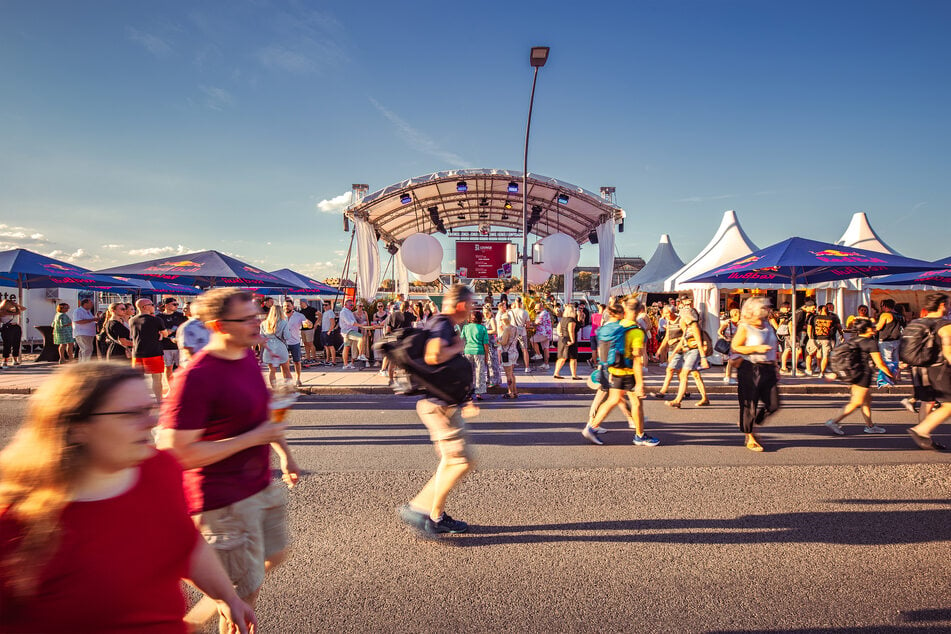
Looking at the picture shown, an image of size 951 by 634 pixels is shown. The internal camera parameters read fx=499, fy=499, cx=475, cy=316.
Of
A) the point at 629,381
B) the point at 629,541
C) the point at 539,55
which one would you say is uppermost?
the point at 539,55

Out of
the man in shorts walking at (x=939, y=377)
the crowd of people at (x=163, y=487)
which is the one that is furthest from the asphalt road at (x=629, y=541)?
the crowd of people at (x=163, y=487)

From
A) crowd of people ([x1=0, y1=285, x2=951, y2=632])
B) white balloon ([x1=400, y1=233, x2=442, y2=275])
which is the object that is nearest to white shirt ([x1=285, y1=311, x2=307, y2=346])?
crowd of people ([x1=0, y1=285, x2=951, y2=632])

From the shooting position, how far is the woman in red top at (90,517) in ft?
3.57

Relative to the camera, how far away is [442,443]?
11.3 feet

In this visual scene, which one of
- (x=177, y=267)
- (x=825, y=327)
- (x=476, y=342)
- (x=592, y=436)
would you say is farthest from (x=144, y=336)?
(x=825, y=327)

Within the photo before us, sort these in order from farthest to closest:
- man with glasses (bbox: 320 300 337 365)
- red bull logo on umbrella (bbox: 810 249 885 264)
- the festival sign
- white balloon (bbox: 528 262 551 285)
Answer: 1. the festival sign
2. white balloon (bbox: 528 262 551 285)
3. man with glasses (bbox: 320 300 337 365)
4. red bull logo on umbrella (bbox: 810 249 885 264)

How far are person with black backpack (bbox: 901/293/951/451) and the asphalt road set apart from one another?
0.34m

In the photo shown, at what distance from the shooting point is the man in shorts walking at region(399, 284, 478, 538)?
3.39 metres

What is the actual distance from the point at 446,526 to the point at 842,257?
10.5 metres

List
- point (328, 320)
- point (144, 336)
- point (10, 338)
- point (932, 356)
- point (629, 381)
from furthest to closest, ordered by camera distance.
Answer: point (328, 320) → point (10, 338) → point (144, 336) → point (629, 381) → point (932, 356)

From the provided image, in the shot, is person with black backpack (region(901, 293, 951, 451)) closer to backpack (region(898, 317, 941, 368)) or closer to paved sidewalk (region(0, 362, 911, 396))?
backpack (region(898, 317, 941, 368))

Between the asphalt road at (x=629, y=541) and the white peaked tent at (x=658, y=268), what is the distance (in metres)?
15.9

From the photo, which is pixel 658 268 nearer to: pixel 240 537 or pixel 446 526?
pixel 446 526

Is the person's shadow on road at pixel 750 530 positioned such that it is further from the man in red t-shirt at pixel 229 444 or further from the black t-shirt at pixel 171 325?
the black t-shirt at pixel 171 325
